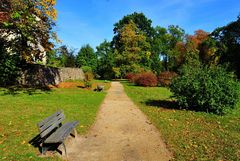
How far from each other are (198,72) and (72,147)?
7.72m

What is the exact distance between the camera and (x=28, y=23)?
16141mm

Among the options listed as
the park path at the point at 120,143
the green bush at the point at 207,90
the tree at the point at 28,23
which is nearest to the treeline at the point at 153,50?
the tree at the point at 28,23

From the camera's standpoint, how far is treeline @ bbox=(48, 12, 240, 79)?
132ft

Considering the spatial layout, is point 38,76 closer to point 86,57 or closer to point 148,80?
point 148,80

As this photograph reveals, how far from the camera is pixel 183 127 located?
8.26m

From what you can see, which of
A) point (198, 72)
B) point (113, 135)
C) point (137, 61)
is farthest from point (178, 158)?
point (137, 61)

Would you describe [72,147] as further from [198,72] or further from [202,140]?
[198,72]

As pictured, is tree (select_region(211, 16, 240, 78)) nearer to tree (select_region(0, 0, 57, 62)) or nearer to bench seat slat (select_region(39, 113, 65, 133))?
tree (select_region(0, 0, 57, 62))

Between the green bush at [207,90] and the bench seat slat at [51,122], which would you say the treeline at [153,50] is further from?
the bench seat slat at [51,122]

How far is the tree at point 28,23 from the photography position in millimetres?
15812

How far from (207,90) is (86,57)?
5199 cm

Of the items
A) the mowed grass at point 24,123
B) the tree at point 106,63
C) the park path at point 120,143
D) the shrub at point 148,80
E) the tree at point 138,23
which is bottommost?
the park path at point 120,143

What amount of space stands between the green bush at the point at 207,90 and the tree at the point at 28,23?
Result: 10577 millimetres

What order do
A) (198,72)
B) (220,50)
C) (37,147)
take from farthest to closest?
(220,50) → (198,72) → (37,147)
